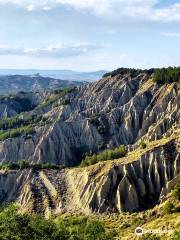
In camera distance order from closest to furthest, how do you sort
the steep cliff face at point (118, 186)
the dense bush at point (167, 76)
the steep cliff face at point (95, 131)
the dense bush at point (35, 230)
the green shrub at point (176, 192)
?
the dense bush at point (35, 230)
the green shrub at point (176, 192)
the steep cliff face at point (118, 186)
the steep cliff face at point (95, 131)
the dense bush at point (167, 76)

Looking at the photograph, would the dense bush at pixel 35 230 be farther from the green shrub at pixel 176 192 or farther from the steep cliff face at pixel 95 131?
the steep cliff face at pixel 95 131

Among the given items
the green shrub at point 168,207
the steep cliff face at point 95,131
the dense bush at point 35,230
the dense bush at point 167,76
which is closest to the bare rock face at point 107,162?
the steep cliff face at point 95,131

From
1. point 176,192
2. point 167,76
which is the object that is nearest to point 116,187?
point 176,192

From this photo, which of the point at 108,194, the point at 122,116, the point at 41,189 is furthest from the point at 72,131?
the point at 108,194

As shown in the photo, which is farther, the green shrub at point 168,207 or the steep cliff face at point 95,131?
the steep cliff face at point 95,131

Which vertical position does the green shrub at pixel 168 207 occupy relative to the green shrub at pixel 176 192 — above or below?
below

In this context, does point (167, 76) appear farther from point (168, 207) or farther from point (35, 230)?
point (35, 230)
